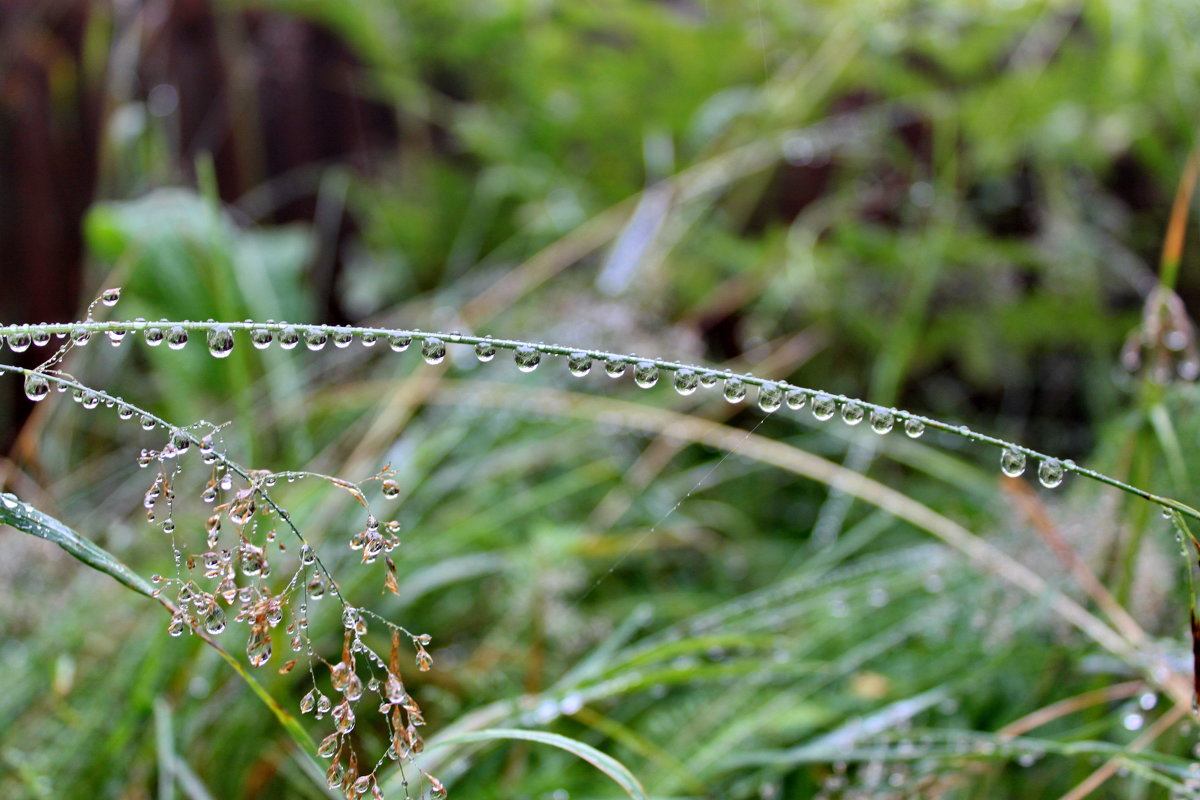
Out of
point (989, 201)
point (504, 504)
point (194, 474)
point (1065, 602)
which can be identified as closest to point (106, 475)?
point (194, 474)

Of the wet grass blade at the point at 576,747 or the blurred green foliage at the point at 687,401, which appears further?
the blurred green foliage at the point at 687,401

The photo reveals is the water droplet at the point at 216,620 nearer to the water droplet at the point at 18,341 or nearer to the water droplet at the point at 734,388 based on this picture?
the water droplet at the point at 18,341

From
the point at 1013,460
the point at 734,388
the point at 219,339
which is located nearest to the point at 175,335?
the point at 219,339

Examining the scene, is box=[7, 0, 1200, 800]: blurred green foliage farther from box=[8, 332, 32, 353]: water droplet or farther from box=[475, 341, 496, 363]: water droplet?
box=[8, 332, 32, 353]: water droplet

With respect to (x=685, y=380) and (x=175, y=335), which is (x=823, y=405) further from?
(x=175, y=335)

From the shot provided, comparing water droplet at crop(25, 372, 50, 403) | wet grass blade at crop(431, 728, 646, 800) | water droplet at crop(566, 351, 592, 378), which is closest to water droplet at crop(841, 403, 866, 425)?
water droplet at crop(566, 351, 592, 378)

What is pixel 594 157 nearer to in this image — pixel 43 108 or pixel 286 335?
pixel 43 108

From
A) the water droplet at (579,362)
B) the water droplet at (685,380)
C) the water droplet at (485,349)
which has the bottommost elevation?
the water droplet at (485,349)

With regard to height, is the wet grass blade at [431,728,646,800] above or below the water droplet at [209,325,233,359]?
below

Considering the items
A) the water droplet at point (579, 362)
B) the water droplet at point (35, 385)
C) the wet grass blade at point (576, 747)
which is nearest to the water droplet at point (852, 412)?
the water droplet at point (579, 362)
